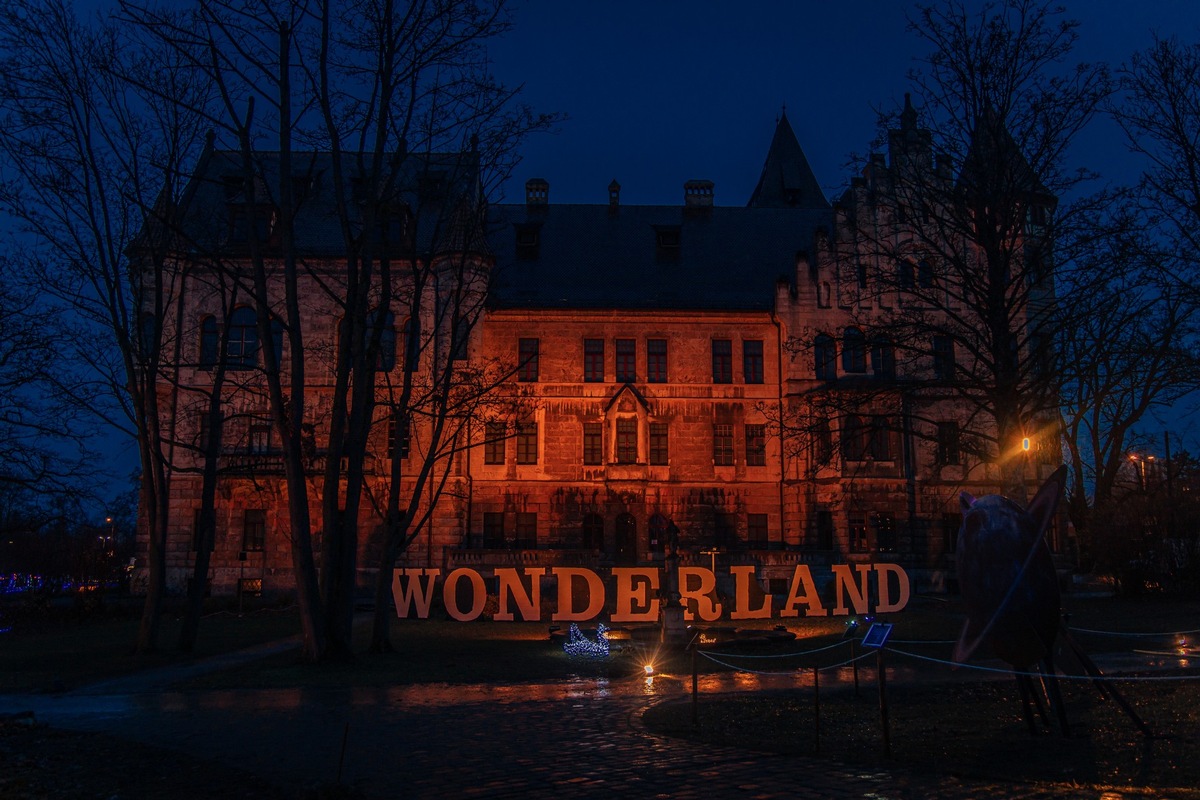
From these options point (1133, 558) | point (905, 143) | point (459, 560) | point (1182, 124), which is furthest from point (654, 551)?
point (1182, 124)

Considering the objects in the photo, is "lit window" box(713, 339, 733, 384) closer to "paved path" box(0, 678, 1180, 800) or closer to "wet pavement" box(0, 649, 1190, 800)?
"wet pavement" box(0, 649, 1190, 800)

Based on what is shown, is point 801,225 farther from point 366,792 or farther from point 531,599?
point 366,792

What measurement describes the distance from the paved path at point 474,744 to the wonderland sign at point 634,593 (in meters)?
8.46

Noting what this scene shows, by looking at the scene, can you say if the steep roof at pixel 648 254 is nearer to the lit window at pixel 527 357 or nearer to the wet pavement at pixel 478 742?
the lit window at pixel 527 357

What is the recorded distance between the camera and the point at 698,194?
50.9m

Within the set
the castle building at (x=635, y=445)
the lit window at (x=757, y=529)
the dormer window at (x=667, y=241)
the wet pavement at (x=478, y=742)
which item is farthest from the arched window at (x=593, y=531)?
the wet pavement at (x=478, y=742)

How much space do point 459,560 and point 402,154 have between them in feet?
65.5

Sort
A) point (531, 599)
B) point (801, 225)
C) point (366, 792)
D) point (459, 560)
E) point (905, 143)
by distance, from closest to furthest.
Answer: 1. point (366, 792)
2. point (905, 143)
3. point (531, 599)
4. point (459, 560)
5. point (801, 225)

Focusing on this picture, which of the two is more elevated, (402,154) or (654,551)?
(402,154)

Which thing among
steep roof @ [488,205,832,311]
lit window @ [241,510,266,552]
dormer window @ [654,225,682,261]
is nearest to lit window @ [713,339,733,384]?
steep roof @ [488,205,832,311]

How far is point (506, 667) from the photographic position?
17406 mm

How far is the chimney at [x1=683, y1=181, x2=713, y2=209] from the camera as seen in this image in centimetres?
5069

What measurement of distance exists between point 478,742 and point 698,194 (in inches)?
1722

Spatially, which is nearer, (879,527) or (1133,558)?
(1133,558)
